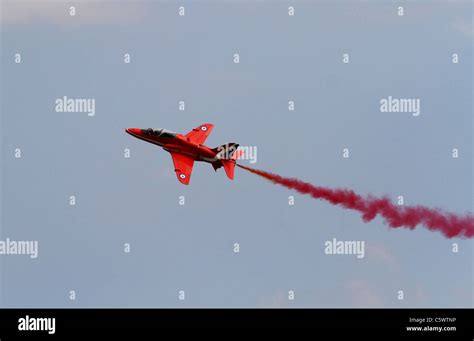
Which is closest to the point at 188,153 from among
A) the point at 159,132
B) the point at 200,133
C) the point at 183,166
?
the point at 183,166

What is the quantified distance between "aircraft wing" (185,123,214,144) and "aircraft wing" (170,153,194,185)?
2.55 m

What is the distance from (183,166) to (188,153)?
134cm

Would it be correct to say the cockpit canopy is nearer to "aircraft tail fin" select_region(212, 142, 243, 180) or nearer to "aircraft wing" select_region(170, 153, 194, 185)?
"aircraft wing" select_region(170, 153, 194, 185)

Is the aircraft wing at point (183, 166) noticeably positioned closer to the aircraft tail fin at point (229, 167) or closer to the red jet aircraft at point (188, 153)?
the red jet aircraft at point (188, 153)

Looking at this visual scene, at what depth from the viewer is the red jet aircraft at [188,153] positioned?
96875 millimetres

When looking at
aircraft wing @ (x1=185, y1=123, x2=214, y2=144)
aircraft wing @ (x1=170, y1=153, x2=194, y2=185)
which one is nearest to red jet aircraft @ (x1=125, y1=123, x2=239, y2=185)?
aircraft wing @ (x1=170, y1=153, x2=194, y2=185)

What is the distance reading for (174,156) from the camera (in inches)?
3853

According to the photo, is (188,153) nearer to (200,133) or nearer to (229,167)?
(229,167)

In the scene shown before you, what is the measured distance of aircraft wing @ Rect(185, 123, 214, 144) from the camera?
3976 inches

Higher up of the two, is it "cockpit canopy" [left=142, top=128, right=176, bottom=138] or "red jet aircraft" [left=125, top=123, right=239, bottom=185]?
"cockpit canopy" [left=142, top=128, right=176, bottom=138]

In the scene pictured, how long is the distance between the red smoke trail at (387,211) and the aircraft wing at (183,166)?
156 inches

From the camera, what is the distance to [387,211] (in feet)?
319
